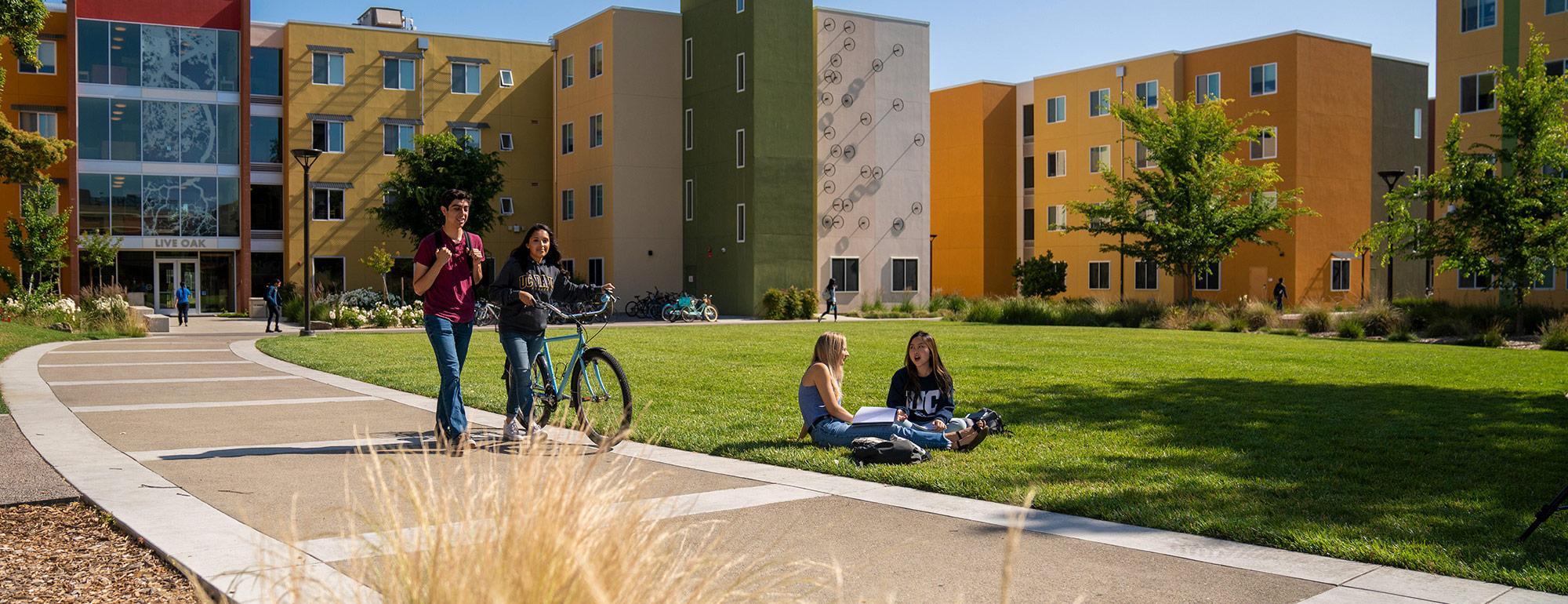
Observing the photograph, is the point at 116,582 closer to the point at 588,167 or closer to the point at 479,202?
the point at 479,202

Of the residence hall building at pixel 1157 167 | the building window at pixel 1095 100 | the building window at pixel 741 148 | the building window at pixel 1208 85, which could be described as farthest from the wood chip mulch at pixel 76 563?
the building window at pixel 1095 100

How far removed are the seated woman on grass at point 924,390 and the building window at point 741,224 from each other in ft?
119

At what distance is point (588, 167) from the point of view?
158 feet

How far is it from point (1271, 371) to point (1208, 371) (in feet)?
3.14

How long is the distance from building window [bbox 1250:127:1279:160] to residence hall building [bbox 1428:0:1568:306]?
8.92 metres

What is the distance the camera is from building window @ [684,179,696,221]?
4747 cm

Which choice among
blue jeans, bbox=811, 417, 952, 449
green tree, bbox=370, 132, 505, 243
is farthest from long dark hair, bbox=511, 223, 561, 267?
green tree, bbox=370, 132, 505, 243

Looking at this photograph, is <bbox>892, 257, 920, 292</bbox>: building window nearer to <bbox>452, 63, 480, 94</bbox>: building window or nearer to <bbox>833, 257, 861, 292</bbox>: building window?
<bbox>833, 257, 861, 292</bbox>: building window

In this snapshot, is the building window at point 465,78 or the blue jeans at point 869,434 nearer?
the blue jeans at point 869,434

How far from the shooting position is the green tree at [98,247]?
42531mm

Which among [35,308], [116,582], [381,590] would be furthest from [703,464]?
[35,308]

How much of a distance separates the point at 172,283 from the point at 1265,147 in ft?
152

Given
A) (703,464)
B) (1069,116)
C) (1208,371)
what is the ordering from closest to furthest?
1. (703,464)
2. (1208,371)
3. (1069,116)

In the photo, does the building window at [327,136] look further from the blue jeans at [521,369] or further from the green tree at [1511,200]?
the blue jeans at [521,369]
